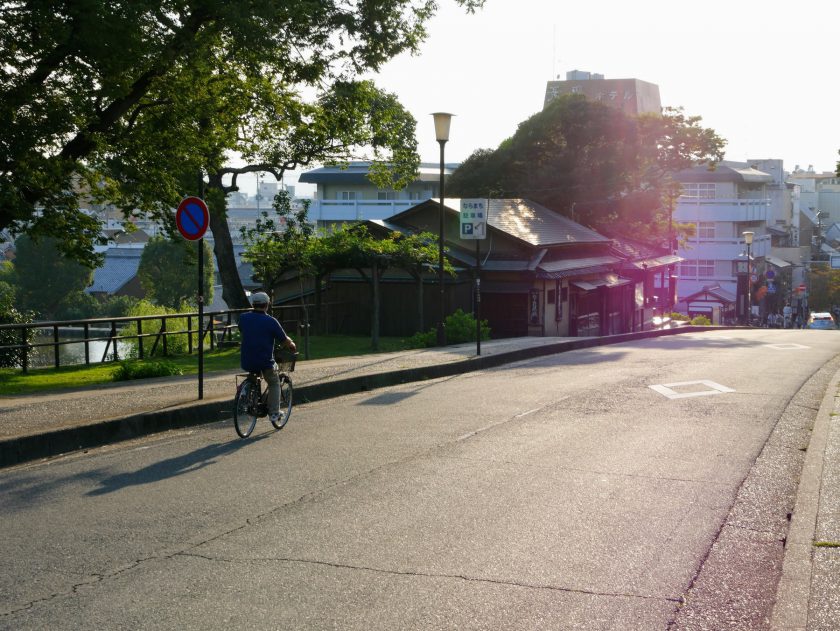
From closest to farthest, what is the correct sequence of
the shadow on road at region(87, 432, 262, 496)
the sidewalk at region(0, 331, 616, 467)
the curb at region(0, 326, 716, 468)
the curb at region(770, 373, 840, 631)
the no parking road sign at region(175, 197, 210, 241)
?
1. the curb at region(770, 373, 840, 631)
2. the shadow on road at region(87, 432, 262, 496)
3. the curb at region(0, 326, 716, 468)
4. the sidewalk at region(0, 331, 616, 467)
5. the no parking road sign at region(175, 197, 210, 241)

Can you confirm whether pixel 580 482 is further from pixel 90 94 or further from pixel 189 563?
pixel 90 94

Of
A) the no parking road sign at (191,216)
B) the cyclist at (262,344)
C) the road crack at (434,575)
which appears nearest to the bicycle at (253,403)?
the cyclist at (262,344)

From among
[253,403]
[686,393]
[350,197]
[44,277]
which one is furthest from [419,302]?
[350,197]

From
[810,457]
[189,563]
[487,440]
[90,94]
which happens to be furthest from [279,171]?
[189,563]

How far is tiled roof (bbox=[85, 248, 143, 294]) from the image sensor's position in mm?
61500

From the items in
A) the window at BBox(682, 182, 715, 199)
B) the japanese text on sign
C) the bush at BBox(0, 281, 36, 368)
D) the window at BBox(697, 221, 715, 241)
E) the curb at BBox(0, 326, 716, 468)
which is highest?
the window at BBox(682, 182, 715, 199)

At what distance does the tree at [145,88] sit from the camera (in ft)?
48.9

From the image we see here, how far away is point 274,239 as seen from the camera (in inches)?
1147

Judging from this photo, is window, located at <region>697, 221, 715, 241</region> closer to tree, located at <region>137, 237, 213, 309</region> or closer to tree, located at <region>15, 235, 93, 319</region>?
tree, located at <region>137, 237, 213, 309</region>

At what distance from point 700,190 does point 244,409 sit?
86.0m

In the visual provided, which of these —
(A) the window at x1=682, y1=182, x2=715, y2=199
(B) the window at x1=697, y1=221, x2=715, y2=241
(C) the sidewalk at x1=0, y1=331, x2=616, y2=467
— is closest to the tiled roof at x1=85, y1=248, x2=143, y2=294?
(C) the sidewalk at x1=0, y1=331, x2=616, y2=467

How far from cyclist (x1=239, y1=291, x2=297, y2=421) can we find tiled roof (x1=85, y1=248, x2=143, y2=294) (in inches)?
2017

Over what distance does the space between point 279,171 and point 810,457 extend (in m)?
22.2

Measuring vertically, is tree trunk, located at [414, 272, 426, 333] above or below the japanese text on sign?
below
